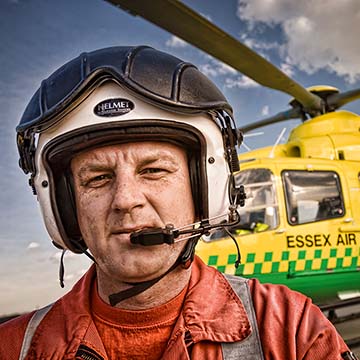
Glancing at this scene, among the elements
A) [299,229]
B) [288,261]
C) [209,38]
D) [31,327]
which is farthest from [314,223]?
[31,327]

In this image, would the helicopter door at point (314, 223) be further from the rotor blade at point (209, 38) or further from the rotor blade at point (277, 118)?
the rotor blade at point (277, 118)

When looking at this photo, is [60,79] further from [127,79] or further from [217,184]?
[217,184]

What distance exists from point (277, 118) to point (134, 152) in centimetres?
539

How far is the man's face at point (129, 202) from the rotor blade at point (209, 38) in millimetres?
2047

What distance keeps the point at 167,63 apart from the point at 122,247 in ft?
1.81

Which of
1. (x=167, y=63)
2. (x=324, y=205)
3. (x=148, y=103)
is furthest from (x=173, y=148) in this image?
(x=324, y=205)

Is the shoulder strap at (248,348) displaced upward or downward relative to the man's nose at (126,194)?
downward

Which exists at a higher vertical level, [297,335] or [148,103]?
[148,103]

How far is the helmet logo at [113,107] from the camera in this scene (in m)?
1.12

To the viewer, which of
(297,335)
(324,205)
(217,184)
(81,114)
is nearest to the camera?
(297,335)

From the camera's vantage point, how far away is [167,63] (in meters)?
1.23

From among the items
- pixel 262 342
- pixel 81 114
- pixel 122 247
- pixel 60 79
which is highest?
pixel 60 79

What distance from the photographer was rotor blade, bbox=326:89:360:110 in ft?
17.7

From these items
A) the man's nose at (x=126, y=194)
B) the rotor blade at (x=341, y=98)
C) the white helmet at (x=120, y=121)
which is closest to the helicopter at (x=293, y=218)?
the rotor blade at (x=341, y=98)
